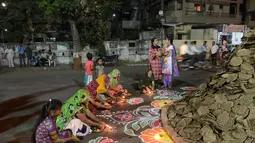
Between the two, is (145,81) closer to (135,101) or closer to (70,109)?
(135,101)

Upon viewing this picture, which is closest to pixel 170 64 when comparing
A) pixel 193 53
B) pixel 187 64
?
pixel 187 64

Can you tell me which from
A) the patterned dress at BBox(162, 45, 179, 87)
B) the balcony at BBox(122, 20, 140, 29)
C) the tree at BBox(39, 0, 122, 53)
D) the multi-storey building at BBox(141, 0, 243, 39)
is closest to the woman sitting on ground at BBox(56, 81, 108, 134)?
the patterned dress at BBox(162, 45, 179, 87)

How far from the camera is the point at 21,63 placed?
49.3 ft

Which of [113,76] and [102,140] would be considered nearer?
[102,140]

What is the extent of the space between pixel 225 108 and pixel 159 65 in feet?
13.7

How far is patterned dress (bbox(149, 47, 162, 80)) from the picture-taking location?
26.8 feet

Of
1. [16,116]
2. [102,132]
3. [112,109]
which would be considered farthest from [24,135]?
[112,109]

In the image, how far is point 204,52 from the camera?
664 inches

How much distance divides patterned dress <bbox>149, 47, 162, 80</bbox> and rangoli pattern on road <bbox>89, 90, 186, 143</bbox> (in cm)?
144

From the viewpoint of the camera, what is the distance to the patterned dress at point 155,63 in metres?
8.16

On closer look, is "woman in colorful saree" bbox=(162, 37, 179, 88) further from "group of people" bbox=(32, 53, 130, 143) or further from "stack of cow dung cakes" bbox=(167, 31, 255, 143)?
"group of people" bbox=(32, 53, 130, 143)

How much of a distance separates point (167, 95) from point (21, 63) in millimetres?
11983

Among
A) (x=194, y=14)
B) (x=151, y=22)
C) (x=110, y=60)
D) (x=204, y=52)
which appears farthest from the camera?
(x=151, y=22)

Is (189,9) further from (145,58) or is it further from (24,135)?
(24,135)
